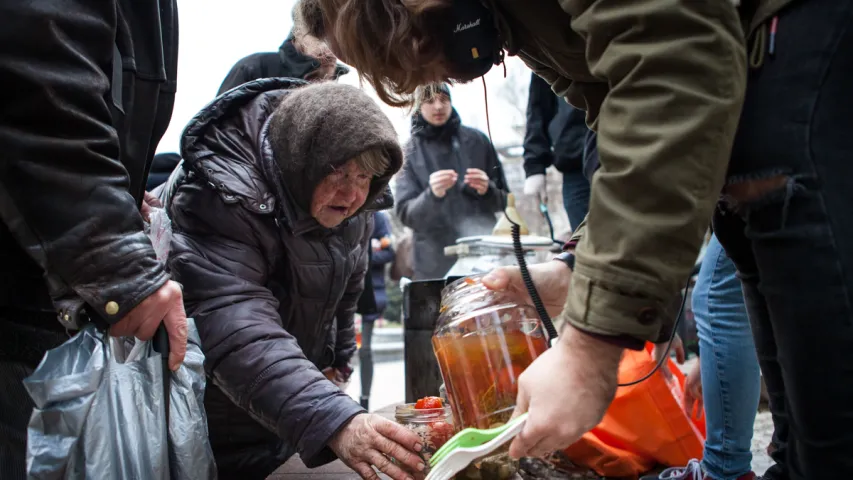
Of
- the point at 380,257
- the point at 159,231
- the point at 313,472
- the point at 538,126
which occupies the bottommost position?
the point at 380,257

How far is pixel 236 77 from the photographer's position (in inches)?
135

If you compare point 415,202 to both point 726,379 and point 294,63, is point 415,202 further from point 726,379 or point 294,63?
point 726,379

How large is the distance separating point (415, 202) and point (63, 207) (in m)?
3.57

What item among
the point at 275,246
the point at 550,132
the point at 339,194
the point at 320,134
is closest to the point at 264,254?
the point at 275,246

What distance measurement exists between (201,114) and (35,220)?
101 centimetres

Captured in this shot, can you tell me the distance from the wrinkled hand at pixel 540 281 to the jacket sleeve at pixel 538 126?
222cm

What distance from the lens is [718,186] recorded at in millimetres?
932

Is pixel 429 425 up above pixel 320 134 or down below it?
below

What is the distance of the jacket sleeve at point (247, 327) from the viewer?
1.82m

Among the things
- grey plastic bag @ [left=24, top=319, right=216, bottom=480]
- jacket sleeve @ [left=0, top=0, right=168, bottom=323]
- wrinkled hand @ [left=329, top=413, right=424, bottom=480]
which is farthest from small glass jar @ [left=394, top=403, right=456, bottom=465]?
jacket sleeve @ [left=0, top=0, right=168, bottom=323]

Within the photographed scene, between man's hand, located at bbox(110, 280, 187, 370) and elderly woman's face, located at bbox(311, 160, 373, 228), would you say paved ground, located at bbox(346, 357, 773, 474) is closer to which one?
elderly woman's face, located at bbox(311, 160, 373, 228)

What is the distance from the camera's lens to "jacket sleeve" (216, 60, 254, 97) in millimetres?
3418

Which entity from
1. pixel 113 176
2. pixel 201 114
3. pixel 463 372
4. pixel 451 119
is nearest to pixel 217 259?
pixel 201 114

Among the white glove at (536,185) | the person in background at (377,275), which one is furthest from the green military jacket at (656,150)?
the person in background at (377,275)
